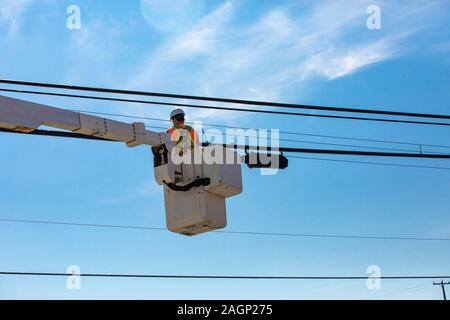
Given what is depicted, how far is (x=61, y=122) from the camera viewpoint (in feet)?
31.9

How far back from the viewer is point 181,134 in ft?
32.2

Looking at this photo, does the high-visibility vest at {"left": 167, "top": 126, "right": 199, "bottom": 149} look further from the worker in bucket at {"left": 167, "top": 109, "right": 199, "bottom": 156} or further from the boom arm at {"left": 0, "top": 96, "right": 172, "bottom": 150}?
the boom arm at {"left": 0, "top": 96, "right": 172, "bottom": 150}

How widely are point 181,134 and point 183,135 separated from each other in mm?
37

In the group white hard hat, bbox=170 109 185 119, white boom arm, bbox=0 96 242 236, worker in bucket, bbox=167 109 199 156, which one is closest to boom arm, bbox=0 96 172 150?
white boom arm, bbox=0 96 242 236

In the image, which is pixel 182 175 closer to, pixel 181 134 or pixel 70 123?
pixel 181 134

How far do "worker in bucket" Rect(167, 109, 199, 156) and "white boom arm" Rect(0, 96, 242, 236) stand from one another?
0.50 ft

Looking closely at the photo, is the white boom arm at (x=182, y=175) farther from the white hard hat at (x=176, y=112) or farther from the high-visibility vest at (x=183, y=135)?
the white hard hat at (x=176, y=112)

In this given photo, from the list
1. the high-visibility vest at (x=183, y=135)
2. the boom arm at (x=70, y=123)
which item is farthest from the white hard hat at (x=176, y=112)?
the boom arm at (x=70, y=123)

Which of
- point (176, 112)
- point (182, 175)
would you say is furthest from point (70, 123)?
point (182, 175)

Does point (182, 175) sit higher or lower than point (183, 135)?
lower

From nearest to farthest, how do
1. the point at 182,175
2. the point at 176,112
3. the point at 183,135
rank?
the point at 182,175
the point at 183,135
the point at 176,112
